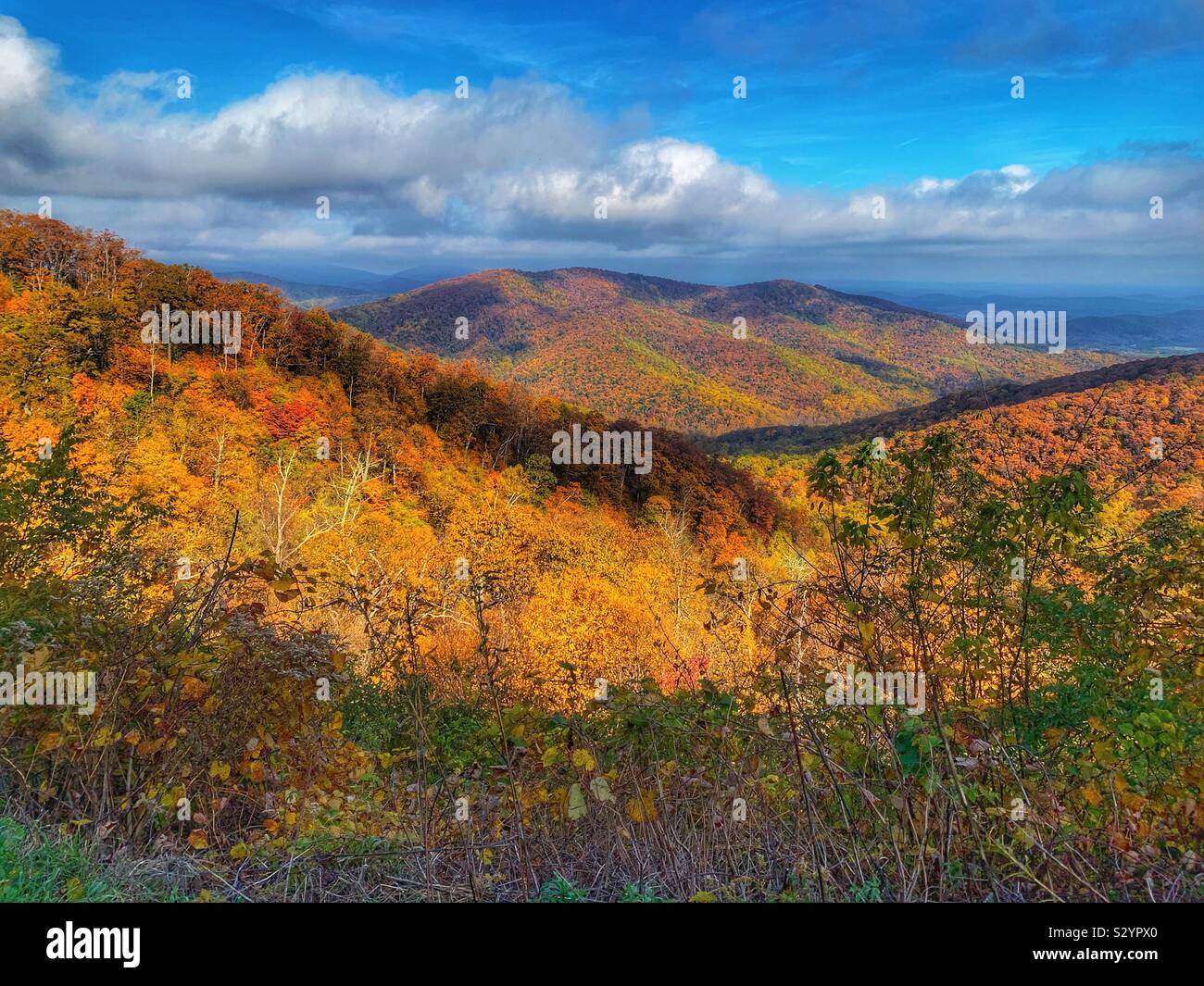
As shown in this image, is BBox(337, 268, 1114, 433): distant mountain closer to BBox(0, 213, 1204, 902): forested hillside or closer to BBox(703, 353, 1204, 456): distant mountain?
BBox(703, 353, 1204, 456): distant mountain

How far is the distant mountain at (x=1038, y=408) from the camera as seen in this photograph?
4703 mm

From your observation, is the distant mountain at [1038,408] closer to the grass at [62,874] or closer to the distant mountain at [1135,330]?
the grass at [62,874]

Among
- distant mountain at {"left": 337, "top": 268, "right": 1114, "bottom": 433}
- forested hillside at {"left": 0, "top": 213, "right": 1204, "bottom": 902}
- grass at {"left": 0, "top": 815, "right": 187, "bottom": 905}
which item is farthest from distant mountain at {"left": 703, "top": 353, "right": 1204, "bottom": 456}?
distant mountain at {"left": 337, "top": 268, "right": 1114, "bottom": 433}

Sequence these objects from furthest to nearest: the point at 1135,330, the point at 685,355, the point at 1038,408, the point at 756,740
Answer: the point at 685,355, the point at 1135,330, the point at 1038,408, the point at 756,740

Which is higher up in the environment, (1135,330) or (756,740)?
(1135,330)

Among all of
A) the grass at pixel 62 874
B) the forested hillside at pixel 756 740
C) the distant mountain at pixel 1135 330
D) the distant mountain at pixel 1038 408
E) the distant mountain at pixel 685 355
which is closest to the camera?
the grass at pixel 62 874

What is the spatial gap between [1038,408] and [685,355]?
118067mm

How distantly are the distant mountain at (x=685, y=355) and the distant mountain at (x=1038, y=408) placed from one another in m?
14.4

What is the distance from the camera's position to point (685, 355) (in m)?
135

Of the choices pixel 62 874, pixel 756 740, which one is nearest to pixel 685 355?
pixel 756 740

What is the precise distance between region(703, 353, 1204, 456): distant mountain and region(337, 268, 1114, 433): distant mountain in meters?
14.4

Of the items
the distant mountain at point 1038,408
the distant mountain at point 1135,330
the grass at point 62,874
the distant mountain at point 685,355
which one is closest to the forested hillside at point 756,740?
the grass at point 62,874

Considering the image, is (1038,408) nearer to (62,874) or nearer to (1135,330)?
(62,874)
